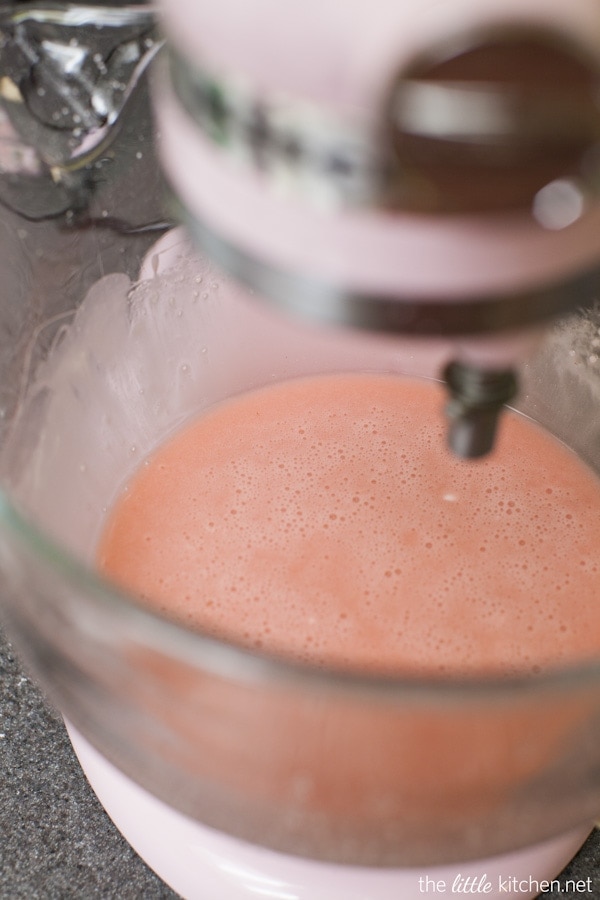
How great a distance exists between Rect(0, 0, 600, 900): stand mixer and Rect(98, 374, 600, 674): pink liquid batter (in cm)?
11

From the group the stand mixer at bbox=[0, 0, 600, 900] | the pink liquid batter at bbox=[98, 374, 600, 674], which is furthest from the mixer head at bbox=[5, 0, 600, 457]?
the pink liquid batter at bbox=[98, 374, 600, 674]

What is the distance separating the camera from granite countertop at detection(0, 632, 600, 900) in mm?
546

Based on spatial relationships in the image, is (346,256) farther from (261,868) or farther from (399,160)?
(261,868)

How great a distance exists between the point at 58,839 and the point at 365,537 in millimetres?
257

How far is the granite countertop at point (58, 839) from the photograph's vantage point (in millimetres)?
546

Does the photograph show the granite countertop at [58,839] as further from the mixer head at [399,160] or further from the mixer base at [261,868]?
the mixer head at [399,160]

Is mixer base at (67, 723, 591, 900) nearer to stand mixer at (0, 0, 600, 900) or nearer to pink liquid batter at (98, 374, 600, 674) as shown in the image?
stand mixer at (0, 0, 600, 900)

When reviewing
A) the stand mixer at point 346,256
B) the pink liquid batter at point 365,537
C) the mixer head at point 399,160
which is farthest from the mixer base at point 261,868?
the mixer head at point 399,160

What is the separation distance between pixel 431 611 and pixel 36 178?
374 mm

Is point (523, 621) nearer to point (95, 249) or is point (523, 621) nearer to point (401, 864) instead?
point (401, 864)

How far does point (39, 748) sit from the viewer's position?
1.97 ft

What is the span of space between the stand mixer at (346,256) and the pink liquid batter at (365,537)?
0.11 meters

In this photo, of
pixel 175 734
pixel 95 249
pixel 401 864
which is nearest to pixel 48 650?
pixel 175 734

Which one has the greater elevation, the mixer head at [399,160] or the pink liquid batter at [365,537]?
the mixer head at [399,160]
